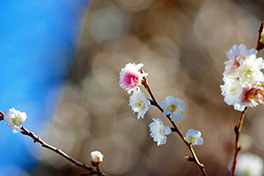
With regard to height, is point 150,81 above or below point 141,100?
above

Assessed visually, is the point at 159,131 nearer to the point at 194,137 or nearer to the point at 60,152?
the point at 194,137

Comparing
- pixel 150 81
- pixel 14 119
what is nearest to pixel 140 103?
pixel 14 119

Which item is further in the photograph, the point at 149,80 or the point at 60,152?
the point at 149,80

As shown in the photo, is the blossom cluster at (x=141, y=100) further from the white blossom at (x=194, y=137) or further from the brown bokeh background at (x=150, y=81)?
the brown bokeh background at (x=150, y=81)

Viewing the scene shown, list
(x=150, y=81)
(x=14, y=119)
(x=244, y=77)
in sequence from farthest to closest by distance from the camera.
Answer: (x=150, y=81) → (x=14, y=119) → (x=244, y=77)

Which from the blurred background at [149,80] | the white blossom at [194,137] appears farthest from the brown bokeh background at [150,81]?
the white blossom at [194,137]

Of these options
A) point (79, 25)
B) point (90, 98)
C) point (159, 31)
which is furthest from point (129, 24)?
point (90, 98)
